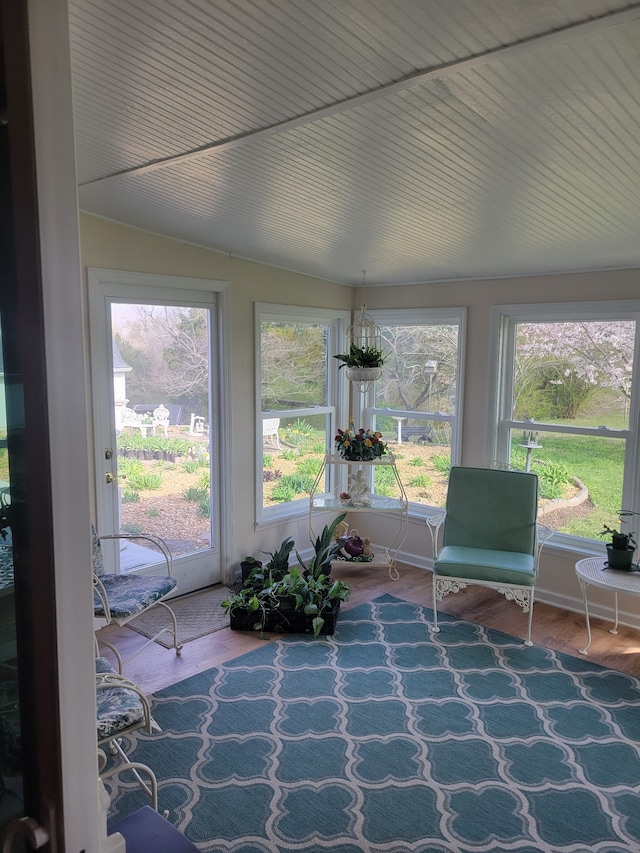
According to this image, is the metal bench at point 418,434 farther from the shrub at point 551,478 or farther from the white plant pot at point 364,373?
the shrub at point 551,478

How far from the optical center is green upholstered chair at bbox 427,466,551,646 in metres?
3.74

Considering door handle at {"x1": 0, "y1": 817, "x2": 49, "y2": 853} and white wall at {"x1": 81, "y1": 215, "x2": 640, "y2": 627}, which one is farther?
white wall at {"x1": 81, "y1": 215, "x2": 640, "y2": 627}

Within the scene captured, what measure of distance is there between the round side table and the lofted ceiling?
5.82ft

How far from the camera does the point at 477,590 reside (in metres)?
4.55

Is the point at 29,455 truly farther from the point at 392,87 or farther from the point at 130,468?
the point at 130,468

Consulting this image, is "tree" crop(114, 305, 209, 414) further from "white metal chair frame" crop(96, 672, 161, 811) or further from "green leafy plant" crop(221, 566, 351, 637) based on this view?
"white metal chair frame" crop(96, 672, 161, 811)

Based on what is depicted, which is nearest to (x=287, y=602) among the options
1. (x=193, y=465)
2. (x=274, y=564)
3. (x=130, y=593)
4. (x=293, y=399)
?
(x=274, y=564)

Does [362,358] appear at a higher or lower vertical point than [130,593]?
higher

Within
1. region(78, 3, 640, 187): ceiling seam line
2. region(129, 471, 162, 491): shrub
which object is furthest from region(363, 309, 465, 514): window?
region(78, 3, 640, 187): ceiling seam line

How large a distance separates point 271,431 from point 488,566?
189 centimetres

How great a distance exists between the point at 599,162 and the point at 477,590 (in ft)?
10.1

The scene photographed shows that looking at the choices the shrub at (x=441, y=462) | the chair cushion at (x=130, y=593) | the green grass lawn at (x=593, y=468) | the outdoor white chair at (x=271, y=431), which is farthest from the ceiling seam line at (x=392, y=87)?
the shrub at (x=441, y=462)

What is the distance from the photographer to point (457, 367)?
477 centimetres

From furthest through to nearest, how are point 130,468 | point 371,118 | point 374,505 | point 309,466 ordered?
point 309,466 < point 374,505 < point 130,468 < point 371,118
